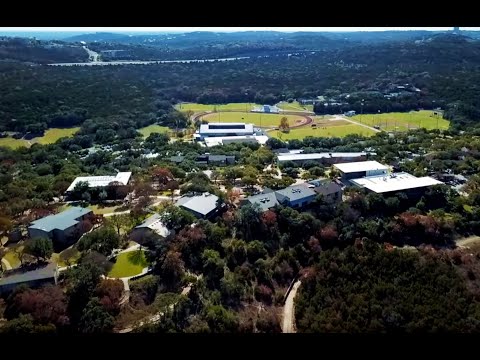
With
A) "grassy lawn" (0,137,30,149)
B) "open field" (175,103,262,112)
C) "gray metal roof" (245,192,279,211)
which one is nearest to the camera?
"gray metal roof" (245,192,279,211)

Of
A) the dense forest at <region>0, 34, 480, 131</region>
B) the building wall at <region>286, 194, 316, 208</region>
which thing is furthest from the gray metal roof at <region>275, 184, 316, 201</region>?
the dense forest at <region>0, 34, 480, 131</region>

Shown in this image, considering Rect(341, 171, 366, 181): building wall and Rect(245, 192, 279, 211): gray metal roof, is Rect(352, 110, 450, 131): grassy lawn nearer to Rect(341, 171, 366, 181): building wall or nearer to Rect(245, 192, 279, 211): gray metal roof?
Rect(341, 171, 366, 181): building wall

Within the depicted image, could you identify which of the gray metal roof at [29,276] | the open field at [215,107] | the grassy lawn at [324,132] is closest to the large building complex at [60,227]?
the gray metal roof at [29,276]

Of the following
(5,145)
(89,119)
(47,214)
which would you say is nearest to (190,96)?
(89,119)
